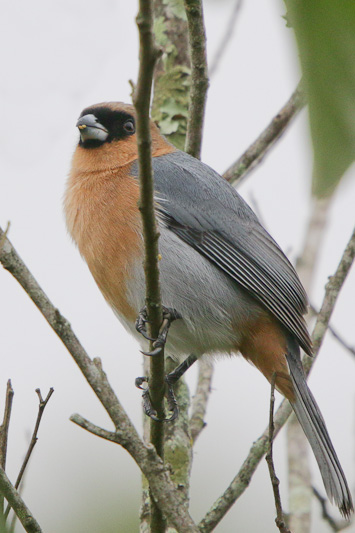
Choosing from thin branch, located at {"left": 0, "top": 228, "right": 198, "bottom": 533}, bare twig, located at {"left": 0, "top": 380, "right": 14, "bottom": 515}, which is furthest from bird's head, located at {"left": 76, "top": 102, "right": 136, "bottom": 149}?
bare twig, located at {"left": 0, "top": 380, "right": 14, "bottom": 515}

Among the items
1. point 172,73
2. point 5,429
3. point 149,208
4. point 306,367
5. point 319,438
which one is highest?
point 172,73

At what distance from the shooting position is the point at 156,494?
9.42 ft

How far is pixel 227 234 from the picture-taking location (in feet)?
14.8

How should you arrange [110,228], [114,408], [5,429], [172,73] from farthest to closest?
[172,73] → [110,228] → [114,408] → [5,429]

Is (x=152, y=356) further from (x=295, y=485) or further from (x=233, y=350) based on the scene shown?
(x=295, y=485)

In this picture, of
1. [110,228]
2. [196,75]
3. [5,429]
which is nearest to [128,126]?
[196,75]

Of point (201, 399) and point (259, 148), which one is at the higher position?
point (259, 148)

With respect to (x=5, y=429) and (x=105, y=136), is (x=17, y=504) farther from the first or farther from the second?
(x=105, y=136)

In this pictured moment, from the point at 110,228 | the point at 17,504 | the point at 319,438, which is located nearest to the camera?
the point at 17,504

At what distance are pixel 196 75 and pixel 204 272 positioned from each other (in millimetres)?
1458

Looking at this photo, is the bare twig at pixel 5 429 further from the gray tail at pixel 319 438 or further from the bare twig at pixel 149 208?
the gray tail at pixel 319 438

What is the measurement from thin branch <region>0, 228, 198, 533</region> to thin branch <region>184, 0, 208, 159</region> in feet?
6.64

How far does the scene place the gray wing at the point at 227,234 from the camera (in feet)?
14.3

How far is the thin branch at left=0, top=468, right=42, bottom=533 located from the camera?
2.33 metres
